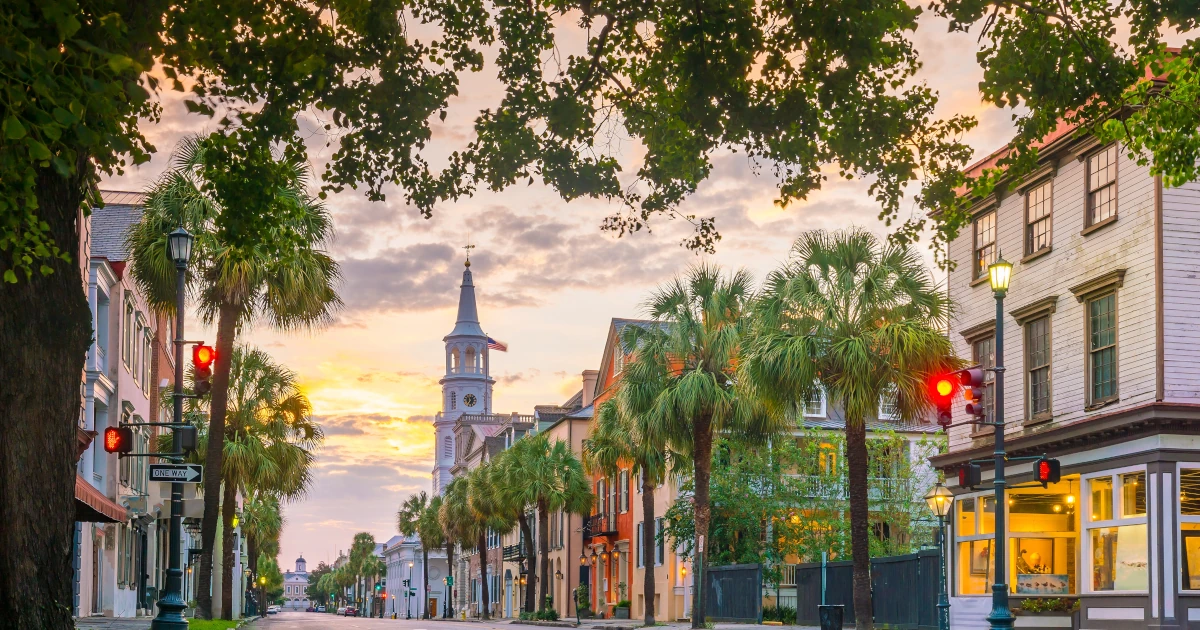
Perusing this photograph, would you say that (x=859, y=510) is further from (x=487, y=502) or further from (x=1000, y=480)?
(x=487, y=502)

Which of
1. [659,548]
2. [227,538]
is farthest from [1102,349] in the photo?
[659,548]

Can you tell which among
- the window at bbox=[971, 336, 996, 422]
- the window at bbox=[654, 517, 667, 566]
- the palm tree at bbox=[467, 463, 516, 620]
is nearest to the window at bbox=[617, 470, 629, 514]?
the palm tree at bbox=[467, 463, 516, 620]

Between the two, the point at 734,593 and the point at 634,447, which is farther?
the point at 734,593

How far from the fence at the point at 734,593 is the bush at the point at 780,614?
0.82 metres

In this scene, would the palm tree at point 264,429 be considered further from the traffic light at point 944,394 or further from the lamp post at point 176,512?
the traffic light at point 944,394

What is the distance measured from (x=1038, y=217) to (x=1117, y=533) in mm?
7140

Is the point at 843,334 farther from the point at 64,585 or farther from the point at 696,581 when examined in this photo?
the point at 64,585

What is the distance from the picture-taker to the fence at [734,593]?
45.8 m

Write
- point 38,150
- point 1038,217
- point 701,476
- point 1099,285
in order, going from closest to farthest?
point 38,150, point 1099,285, point 1038,217, point 701,476

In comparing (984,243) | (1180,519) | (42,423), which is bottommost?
(1180,519)

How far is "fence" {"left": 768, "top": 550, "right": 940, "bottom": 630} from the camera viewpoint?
112 ft

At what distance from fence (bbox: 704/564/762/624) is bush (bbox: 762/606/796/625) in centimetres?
82

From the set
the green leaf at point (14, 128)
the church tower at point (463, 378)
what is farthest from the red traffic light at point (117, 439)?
the church tower at point (463, 378)

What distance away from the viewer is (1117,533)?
83.9 feet
